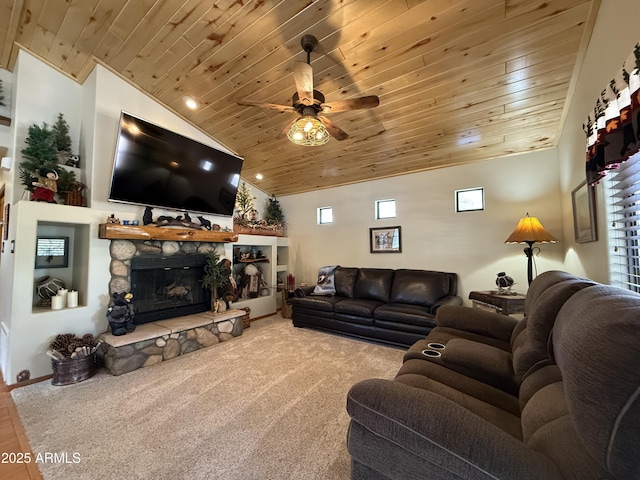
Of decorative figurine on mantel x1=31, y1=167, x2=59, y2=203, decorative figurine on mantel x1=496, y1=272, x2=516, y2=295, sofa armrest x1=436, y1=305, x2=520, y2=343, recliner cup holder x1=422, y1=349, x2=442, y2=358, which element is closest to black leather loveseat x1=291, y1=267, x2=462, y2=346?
decorative figurine on mantel x1=496, y1=272, x2=516, y2=295

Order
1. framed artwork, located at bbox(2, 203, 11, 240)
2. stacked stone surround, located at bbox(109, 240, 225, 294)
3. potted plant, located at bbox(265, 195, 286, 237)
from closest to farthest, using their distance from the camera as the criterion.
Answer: framed artwork, located at bbox(2, 203, 11, 240)
stacked stone surround, located at bbox(109, 240, 225, 294)
potted plant, located at bbox(265, 195, 286, 237)

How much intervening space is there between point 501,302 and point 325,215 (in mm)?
3303

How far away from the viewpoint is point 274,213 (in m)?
5.64

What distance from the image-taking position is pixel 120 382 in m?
2.50

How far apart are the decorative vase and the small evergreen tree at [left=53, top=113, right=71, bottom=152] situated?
1.49 m

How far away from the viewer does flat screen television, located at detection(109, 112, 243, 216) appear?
3018 mm

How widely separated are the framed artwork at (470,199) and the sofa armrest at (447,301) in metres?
1.31

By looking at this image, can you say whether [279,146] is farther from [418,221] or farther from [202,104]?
[418,221]

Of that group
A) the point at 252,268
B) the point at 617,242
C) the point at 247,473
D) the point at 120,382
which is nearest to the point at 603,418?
the point at 247,473

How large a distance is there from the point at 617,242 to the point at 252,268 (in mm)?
4555

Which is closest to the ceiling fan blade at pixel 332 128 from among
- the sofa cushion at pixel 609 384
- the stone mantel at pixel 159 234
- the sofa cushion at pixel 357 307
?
the sofa cushion at pixel 609 384

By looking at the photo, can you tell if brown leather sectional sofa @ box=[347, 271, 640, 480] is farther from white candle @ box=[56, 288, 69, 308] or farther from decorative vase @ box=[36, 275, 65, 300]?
decorative vase @ box=[36, 275, 65, 300]

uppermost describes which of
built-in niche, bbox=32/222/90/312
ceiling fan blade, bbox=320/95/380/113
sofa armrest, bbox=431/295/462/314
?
ceiling fan blade, bbox=320/95/380/113

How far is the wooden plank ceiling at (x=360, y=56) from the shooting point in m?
2.05
